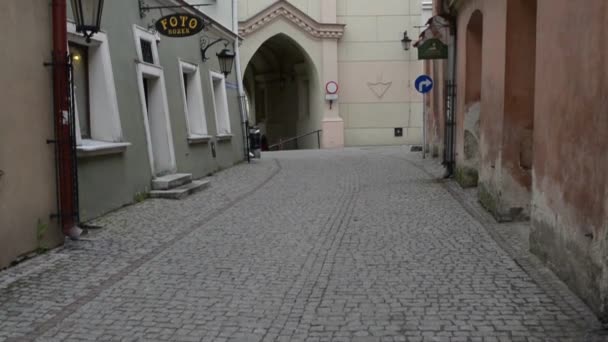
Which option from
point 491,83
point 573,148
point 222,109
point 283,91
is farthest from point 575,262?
point 283,91

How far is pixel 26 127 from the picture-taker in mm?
6582

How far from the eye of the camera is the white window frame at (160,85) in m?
11.1

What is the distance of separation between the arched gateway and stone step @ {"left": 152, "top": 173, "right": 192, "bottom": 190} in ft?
52.9

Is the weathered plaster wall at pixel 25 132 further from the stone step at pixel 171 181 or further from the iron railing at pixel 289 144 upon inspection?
the iron railing at pixel 289 144

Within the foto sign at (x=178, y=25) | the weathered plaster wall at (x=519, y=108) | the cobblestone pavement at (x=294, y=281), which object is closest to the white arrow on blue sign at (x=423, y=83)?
the foto sign at (x=178, y=25)

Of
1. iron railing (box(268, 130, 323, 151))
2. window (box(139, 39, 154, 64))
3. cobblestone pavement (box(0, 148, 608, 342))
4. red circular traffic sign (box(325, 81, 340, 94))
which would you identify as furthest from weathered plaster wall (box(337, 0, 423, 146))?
cobblestone pavement (box(0, 148, 608, 342))

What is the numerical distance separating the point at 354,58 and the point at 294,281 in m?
23.9

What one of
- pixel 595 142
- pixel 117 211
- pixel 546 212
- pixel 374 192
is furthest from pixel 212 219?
pixel 595 142

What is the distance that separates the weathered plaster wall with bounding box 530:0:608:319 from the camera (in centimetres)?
454

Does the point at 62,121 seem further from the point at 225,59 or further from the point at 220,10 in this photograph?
the point at 220,10

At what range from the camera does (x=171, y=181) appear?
11578 mm

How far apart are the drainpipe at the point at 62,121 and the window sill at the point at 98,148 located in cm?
117

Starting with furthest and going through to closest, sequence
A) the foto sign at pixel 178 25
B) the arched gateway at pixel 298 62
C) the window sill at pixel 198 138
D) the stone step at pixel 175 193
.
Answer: the arched gateway at pixel 298 62, the window sill at pixel 198 138, the foto sign at pixel 178 25, the stone step at pixel 175 193

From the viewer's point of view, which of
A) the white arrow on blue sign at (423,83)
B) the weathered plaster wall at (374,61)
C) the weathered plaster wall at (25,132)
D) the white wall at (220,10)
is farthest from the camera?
the weathered plaster wall at (374,61)
